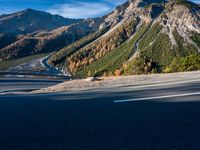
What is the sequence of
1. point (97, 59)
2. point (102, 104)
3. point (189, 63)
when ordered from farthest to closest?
1. point (97, 59)
2. point (189, 63)
3. point (102, 104)

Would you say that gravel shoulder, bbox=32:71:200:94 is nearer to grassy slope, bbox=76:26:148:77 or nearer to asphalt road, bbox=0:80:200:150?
asphalt road, bbox=0:80:200:150

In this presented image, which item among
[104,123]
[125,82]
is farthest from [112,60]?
[104,123]

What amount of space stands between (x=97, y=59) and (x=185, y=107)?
190465 millimetres

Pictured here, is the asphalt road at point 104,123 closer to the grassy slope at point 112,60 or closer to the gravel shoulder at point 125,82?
the gravel shoulder at point 125,82

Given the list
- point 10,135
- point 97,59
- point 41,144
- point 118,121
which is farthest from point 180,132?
point 97,59

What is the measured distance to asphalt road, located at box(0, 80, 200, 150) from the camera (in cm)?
445

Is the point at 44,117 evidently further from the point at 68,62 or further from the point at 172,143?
the point at 68,62

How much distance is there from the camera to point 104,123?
5.37 m

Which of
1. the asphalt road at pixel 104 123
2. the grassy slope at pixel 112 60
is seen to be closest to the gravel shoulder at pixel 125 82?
the asphalt road at pixel 104 123

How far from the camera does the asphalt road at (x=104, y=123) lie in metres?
4.45

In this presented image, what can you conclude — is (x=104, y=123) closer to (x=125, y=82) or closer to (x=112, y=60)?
(x=125, y=82)

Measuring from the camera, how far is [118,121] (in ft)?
18.0

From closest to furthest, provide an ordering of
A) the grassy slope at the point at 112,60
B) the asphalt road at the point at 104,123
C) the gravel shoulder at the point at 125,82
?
the asphalt road at the point at 104,123 → the gravel shoulder at the point at 125,82 → the grassy slope at the point at 112,60

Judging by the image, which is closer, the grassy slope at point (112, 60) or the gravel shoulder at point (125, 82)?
the gravel shoulder at point (125, 82)
